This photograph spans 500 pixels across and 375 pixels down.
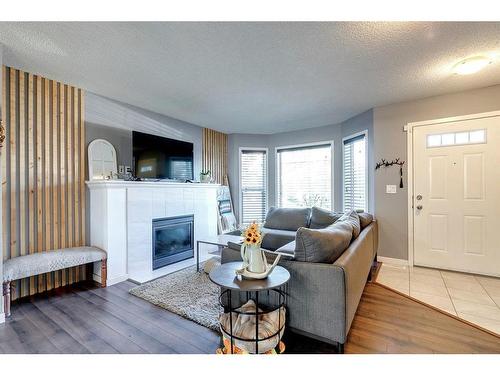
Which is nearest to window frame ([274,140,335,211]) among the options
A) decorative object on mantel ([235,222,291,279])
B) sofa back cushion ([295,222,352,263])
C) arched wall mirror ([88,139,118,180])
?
sofa back cushion ([295,222,352,263])

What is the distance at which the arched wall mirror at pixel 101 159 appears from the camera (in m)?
3.11

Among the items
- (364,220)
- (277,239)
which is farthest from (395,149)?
(277,239)

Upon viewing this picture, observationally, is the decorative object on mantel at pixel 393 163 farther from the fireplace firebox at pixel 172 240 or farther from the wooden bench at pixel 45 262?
the wooden bench at pixel 45 262

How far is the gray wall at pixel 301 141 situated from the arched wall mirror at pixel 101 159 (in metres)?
2.64

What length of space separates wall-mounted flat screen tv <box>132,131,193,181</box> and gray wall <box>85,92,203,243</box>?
0.62ft

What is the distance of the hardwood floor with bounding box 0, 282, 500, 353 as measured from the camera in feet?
5.58

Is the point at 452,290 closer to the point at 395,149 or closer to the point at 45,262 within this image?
the point at 395,149

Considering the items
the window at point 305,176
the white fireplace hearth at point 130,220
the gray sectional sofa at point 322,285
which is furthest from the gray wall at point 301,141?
the gray sectional sofa at point 322,285

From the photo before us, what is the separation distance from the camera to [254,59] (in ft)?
7.51
